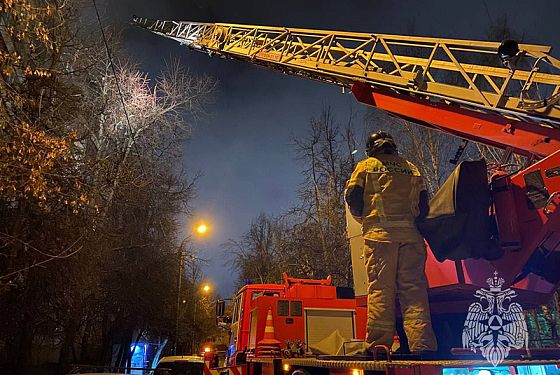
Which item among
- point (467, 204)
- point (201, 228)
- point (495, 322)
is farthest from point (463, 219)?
point (201, 228)

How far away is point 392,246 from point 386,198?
0.45 m

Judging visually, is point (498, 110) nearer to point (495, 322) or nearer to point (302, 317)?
point (495, 322)

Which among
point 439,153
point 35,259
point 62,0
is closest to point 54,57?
point 62,0

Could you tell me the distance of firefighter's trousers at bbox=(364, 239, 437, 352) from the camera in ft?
12.4

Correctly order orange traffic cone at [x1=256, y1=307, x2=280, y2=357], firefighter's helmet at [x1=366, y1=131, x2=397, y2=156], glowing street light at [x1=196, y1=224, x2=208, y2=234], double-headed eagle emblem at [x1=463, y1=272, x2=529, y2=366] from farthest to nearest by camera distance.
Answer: glowing street light at [x1=196, y1=224, x2=208, y2=234], orange traffic cone at [x1=256, y1=307, x2=280, y2=357], firefighter's helmet at [x1=366, y1=131, x2=397, y2=156], double-headed eagle emblem at [x1=463, y1=272, x2=529, y2=366]

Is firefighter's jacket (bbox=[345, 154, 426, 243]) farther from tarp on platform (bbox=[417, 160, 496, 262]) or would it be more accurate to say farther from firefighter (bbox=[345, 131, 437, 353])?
tarp on platform (bbox=[417, 160, 496, 262])

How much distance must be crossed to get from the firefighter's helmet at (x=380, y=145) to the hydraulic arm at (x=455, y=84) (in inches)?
46.3

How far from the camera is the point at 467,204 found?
4043mm

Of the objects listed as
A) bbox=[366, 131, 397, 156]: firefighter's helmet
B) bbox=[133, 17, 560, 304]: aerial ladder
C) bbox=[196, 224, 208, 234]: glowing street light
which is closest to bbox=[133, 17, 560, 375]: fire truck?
bbox=[133, 17, 560, 304]: aerial ladder

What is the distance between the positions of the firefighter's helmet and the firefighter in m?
0.13

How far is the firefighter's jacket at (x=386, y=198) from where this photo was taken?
4.01 metres

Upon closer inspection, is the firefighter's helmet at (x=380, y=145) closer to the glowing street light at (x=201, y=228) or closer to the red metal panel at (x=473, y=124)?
the red metal panel at (x=473, y=124)

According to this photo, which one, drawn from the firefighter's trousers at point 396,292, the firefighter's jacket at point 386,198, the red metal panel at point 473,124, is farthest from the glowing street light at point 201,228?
the firefighter's trousers at point 396,292

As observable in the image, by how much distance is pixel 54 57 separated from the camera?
36.4 ft
